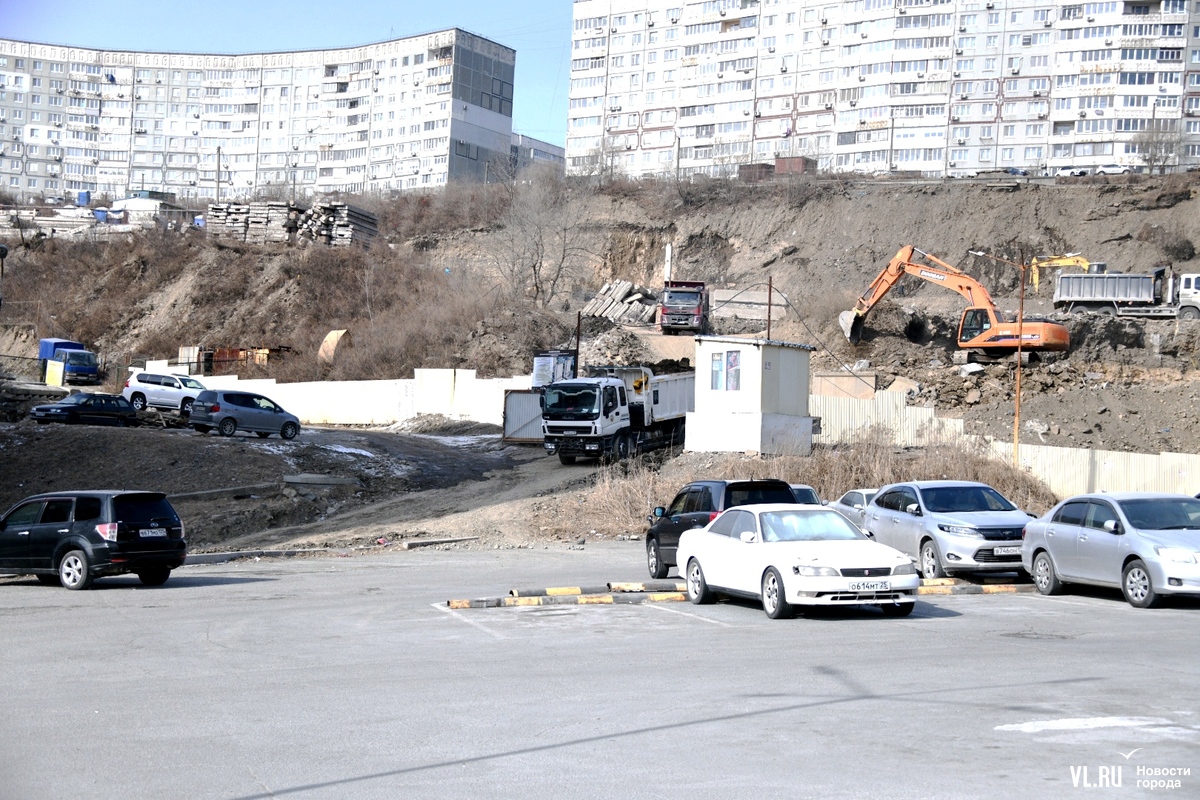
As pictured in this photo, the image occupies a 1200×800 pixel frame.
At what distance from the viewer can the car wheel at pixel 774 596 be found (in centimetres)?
1373

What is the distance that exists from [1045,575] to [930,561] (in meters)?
2.29

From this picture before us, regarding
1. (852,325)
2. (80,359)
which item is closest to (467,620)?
(852,325)

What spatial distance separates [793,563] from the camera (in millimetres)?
13633

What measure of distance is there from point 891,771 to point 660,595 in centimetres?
Result: 898

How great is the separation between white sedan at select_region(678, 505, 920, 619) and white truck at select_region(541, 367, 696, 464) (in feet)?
65.4

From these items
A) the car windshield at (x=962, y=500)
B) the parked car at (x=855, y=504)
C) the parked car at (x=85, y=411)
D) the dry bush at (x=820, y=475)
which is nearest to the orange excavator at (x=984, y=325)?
the dry bush at (x=820, y=475)

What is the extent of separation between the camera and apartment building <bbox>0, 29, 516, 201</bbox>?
Answer: 131125 millimetres

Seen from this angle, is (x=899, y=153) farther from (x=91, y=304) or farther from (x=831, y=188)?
(x=91, y=304)

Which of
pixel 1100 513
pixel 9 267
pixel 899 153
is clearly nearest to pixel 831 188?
pixel 899 153

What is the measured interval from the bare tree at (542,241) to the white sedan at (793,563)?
5817 centimetres

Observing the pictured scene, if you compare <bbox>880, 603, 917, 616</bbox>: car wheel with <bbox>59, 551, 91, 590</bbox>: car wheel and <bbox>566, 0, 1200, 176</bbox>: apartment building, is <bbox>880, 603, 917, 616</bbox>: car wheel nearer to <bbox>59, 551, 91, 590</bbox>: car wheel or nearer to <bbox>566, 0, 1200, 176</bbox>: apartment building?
<bbox>59, 551, 91, 590</bbox>: car wheel

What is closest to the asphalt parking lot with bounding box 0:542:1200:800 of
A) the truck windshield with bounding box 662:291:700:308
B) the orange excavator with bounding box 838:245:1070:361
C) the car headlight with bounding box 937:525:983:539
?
the car headlight with bounding box 937:525:983:539

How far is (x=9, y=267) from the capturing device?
84.1 m

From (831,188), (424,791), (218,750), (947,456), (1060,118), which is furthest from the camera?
(1060,118)
